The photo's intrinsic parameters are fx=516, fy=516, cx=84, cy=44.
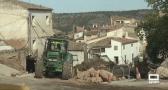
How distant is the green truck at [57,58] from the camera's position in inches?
1307

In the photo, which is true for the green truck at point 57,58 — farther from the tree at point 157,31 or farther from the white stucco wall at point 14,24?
the white stucco wall at point 14,24

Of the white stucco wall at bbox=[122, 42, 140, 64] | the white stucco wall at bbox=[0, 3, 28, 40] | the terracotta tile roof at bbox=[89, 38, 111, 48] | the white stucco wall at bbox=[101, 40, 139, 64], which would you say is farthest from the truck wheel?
the white stucco wall at bbox=[122, 42, 140, 64]

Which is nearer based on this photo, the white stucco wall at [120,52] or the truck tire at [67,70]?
the truck tire at [67,70]

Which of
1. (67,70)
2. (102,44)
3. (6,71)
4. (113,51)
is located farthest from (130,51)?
(67,70)

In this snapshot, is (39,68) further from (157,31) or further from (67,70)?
(157,31)

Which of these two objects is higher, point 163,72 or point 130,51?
point 130,51

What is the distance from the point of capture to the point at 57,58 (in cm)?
3356

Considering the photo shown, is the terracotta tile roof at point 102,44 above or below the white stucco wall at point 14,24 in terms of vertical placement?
below

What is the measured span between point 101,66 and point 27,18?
13.4 meters

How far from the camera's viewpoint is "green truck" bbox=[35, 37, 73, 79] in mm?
33209

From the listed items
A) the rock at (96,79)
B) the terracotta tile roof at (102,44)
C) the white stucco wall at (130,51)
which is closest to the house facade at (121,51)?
the white stucco wall at (130,51)

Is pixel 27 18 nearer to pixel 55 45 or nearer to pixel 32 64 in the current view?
pixel 32 64

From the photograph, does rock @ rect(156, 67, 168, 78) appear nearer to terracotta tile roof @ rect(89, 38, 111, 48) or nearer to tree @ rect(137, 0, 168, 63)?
tree @ rect(137, 0, 168, 63)

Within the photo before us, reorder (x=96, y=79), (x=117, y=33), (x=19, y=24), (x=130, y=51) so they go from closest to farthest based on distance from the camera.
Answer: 1. (x=96, y=79)
2. (x=19, y=24)
3. (x=130, y=51)
4. (x=117, y=33)
